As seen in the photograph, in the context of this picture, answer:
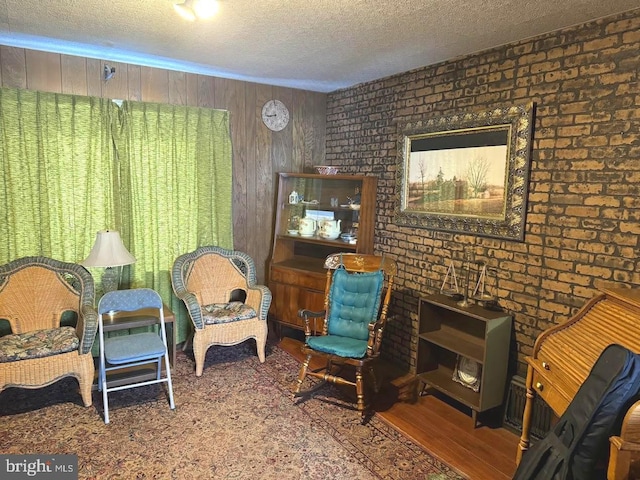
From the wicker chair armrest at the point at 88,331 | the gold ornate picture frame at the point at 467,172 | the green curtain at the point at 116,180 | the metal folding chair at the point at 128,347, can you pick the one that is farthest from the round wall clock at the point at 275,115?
the wicker chair armrest at the point at 88,331

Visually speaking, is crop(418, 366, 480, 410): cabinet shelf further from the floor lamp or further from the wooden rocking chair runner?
the floor lamp

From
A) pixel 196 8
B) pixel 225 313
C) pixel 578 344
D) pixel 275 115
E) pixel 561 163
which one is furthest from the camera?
pixel 275 115

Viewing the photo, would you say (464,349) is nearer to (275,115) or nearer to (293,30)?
(293,30)

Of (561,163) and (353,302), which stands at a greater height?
(561,163)

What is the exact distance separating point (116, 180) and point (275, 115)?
1698mm

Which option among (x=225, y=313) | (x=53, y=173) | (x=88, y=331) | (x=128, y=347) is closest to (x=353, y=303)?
(x=225, y=313)

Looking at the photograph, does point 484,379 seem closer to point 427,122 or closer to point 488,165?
point 488,165

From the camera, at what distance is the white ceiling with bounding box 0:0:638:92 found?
8.04ft

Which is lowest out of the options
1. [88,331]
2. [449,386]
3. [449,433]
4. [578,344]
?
[449,433]

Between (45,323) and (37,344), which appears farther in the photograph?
(45,323)

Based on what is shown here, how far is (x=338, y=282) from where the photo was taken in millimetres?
3611

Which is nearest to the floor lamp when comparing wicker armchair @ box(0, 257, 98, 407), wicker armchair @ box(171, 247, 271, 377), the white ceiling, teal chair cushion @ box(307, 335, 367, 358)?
wicker armchair @ box(0, 257, 98, 407)

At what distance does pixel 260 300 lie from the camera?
3912 millimetres

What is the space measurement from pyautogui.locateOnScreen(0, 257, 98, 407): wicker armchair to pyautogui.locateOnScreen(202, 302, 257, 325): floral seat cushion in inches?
34.6
